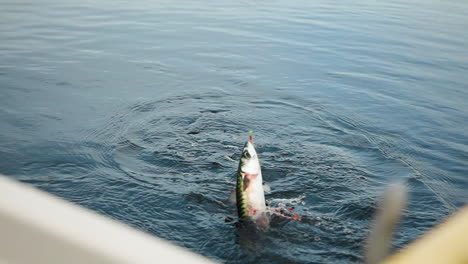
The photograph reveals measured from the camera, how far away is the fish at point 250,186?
406 cm

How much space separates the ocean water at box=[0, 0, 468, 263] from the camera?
4.60 meters

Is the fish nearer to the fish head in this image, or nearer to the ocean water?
the fish head

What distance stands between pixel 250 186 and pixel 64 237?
2.79 meters

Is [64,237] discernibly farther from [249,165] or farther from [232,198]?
[232,198]

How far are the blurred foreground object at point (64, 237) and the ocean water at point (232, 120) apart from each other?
2591 millimetres

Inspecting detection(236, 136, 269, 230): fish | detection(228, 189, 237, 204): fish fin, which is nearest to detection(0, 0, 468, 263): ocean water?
detection(228, 189, 237, 204): fish fin

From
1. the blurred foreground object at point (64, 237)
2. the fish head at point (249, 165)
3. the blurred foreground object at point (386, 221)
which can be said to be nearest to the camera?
the blurred foreground object at point (386, 221)

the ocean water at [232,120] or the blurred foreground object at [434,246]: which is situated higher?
the ocean water at [232,120]

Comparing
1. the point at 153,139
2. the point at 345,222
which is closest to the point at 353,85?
the point at 153,139

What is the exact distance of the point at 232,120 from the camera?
6.86m

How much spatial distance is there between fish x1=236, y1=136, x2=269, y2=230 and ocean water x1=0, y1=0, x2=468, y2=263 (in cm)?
22

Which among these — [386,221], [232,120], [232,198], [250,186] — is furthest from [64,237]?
[232,120]

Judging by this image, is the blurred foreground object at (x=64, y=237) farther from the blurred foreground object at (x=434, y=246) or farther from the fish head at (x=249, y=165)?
the fish head at (x=249, y=165)

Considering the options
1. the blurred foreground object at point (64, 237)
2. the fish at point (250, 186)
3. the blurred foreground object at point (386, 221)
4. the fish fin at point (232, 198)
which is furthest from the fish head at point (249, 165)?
the blurred foreground object at point (386, 221)
